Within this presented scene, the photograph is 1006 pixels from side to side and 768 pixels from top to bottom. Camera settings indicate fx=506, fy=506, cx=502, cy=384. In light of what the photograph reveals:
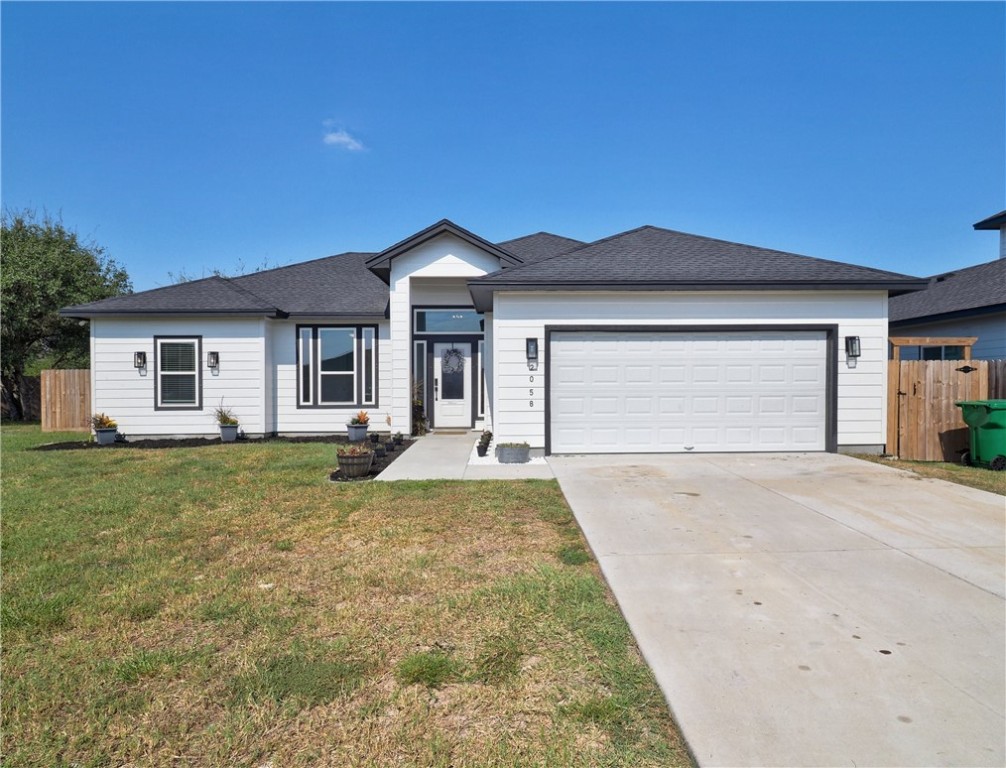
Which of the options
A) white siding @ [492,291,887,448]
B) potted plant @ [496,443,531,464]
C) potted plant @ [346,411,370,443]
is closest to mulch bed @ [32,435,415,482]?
potted plant @ [346,411,370,443]

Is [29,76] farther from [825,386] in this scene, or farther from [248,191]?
[825,386]

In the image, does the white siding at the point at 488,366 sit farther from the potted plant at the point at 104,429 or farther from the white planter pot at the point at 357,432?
the potted plant at the point at 104,429

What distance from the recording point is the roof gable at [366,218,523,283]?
11.3 metres

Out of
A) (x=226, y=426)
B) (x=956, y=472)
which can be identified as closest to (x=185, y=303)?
(x=226, y=426)

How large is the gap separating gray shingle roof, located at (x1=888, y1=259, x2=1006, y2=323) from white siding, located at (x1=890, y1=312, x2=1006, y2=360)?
1.11 feet

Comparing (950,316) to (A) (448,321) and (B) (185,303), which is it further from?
(B) (185,303)

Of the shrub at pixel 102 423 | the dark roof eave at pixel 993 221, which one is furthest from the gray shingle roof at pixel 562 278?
the dark roof eave at pixel 993 221

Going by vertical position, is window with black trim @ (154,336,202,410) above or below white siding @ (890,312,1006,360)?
below

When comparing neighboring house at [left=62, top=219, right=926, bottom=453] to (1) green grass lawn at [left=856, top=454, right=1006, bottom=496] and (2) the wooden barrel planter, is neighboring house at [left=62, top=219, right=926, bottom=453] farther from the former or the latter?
(2) the wooden barrel planter

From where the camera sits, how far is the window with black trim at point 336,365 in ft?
41.8

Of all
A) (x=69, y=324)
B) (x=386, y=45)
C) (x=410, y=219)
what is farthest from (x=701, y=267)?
(x=69, y=324)

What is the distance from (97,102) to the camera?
11.7 metres

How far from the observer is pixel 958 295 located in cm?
1296

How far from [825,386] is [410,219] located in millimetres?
16041
